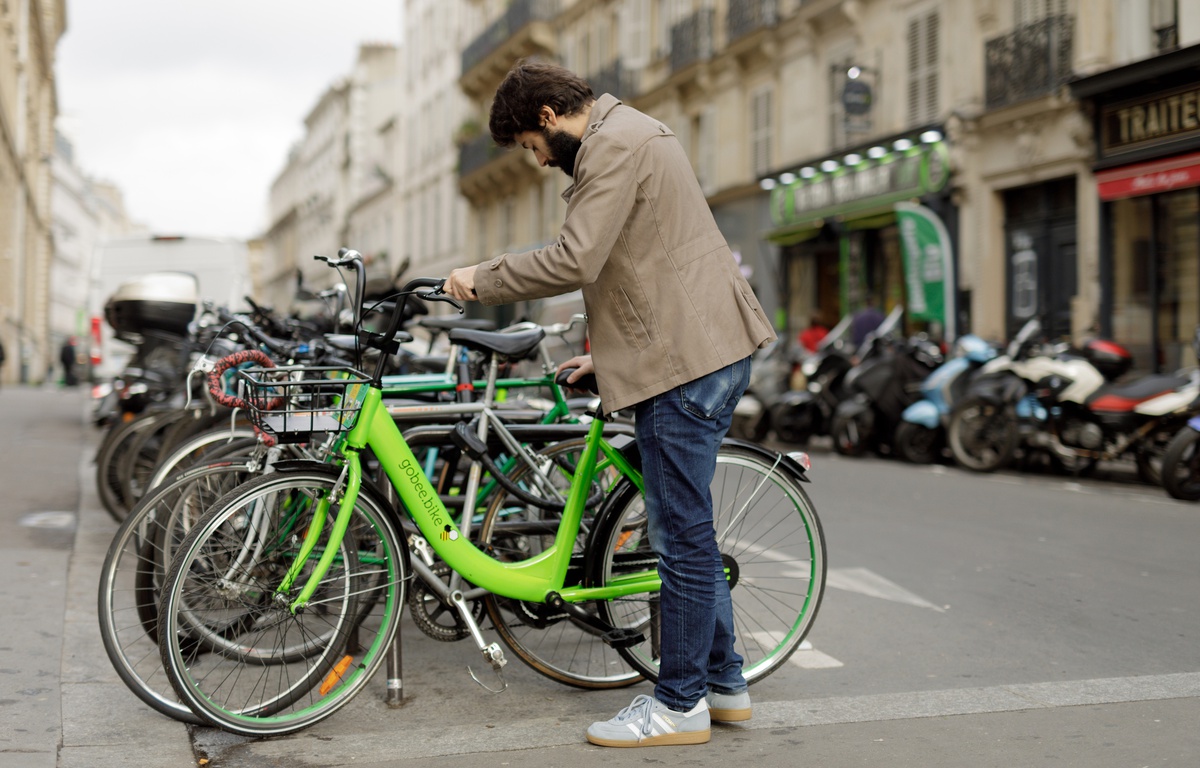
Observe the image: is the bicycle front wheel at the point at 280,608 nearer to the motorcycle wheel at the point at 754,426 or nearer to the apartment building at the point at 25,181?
the motorcycle wheel at the point at 754,426

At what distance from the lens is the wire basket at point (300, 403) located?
135 inches

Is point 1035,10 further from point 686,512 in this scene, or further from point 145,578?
point 145,578

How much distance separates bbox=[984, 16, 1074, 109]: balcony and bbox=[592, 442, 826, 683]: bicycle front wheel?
13873 mm

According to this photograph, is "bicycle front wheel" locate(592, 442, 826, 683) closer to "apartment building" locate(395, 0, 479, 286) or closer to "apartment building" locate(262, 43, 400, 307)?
"apartment building" locate(395, 0, 479, 286)

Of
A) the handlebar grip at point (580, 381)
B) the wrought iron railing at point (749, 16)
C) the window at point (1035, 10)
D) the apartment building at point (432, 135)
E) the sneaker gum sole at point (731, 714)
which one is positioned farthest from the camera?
the apartment building at point (432, 135)

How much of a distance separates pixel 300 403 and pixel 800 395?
1131 centimetres

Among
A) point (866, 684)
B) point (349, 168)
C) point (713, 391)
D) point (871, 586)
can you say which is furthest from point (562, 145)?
point (349, 168)

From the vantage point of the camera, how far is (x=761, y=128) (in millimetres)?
24188

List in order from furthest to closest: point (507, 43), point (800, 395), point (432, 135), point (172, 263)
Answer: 1. point (432, 135)
2. point (507, 43)
3. point (172, 263)
4. point (800, 395)

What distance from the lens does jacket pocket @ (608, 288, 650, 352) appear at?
3324 mm

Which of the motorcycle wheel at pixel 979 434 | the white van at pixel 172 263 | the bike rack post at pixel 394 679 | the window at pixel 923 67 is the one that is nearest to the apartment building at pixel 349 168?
the window at pixel 923 67

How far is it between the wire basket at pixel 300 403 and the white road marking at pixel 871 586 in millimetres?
2473

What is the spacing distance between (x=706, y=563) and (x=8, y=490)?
6875mm

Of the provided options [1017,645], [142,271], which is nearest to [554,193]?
[142,271]
